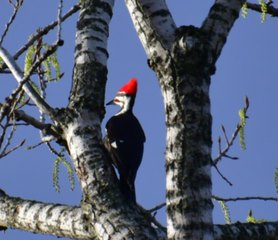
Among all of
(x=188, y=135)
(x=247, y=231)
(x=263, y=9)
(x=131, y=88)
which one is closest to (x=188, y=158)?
(x=188, y=135)

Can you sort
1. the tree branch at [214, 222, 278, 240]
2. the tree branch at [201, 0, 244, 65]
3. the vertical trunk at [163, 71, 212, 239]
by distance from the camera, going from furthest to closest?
the tree branch at [214, 222, 278, 240], the tree branch at [201, 0, 244, 65], the vertical trunk at [163, 71, 212, 239]

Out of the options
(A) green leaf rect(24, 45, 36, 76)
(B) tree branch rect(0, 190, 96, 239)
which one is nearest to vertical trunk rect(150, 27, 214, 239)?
(B) tree branch rect(0, 190, 96, 239)

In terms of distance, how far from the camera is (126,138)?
17.3 ft

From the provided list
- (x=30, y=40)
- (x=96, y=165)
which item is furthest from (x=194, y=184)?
(x=30, y=40)

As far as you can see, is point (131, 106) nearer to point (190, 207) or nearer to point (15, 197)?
point (15, 197)

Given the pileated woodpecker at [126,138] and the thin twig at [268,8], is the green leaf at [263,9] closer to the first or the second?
the thin twig at [268,8]

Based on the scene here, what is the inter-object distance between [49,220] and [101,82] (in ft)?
2.68

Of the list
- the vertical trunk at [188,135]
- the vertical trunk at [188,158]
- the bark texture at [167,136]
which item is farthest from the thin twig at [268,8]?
the vertical trunk at [188,158]

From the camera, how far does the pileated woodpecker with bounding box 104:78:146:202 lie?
4.77m

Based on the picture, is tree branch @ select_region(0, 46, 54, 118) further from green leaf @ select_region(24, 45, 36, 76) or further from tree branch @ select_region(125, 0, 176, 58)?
tree branch @ select_region(125, 0, 176, 58)

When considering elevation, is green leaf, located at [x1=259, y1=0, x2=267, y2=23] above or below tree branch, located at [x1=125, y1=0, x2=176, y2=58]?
above

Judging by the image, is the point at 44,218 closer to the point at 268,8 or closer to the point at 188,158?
the point at 188,158

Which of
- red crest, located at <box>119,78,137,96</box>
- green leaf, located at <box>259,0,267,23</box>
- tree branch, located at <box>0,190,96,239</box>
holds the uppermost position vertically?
red crest, located at <box>119,78,137,96</box>

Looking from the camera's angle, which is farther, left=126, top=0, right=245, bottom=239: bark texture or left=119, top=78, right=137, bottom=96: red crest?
left=119, top=78, right=137, bottom=96: red crest
